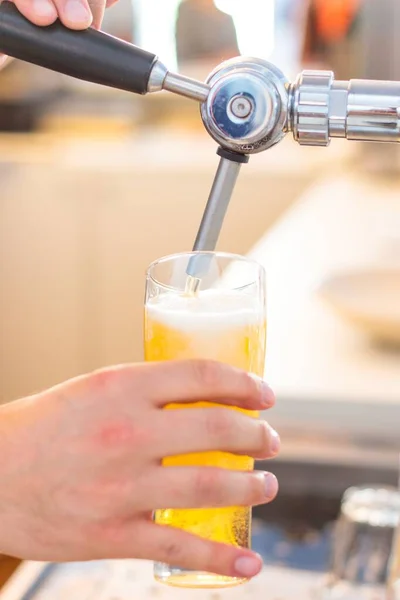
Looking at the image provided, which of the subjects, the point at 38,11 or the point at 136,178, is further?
the point at 136,178

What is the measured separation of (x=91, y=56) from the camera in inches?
23.0

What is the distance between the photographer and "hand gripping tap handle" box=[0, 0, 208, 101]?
582mm

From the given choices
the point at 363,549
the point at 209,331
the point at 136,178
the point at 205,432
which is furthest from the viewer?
the point at 136,178

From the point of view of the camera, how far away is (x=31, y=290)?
3.65 meters

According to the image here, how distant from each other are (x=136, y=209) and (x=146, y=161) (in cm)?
17

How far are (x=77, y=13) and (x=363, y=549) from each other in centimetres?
68

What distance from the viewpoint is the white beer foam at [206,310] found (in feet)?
2.25

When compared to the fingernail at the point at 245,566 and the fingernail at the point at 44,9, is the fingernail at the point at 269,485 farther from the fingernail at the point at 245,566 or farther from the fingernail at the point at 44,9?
the fingernail at the point at 44,9

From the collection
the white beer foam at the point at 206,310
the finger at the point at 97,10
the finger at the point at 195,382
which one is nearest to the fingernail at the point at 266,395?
the finger at the point at 195,382

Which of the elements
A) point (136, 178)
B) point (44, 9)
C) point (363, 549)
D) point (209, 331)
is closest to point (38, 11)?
point (44, 9)

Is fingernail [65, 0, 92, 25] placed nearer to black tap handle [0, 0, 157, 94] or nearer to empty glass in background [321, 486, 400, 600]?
black tap handle [0, 0, 157, 94]

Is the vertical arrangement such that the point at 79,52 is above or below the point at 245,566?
above

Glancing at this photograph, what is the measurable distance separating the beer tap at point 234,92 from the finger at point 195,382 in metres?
0.09

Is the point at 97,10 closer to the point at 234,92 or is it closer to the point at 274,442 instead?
the point at 234,92
